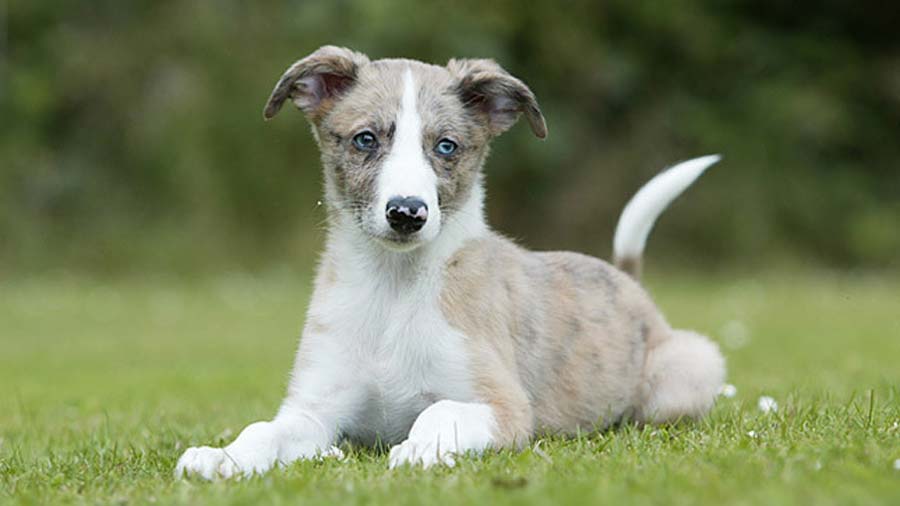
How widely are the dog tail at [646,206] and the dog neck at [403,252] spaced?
1474 millimetres

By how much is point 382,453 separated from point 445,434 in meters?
0.55

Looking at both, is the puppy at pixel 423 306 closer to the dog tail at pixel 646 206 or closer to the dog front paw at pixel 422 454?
the dog front paw at pixel 422 454

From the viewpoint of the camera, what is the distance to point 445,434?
4906 millimetres

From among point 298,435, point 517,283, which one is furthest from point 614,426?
point 298,435

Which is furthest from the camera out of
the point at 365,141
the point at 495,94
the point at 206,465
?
the point at 495,94

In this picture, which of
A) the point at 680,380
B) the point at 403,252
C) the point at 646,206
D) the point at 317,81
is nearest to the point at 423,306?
the point at 403,252

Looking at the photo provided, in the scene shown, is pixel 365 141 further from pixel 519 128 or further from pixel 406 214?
pixel 519 128

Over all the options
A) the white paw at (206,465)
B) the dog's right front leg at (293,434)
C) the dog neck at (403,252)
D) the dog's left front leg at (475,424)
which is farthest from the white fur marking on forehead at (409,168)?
the white paw at (206,465)

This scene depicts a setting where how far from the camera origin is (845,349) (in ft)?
35.4

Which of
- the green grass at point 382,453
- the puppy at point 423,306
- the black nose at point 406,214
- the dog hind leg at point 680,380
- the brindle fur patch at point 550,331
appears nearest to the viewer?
the green grass at point 382,453

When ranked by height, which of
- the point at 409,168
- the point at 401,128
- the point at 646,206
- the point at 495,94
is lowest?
the point at 646,206

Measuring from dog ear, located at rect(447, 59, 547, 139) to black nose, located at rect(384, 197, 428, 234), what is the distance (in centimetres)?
84

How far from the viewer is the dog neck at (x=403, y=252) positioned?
5.61m

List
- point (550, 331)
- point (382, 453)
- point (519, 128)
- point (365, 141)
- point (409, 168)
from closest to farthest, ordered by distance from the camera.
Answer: point (409, 168)
point (382, 453)
point (365, 141)
point (550, 331)
point (519, 128)
